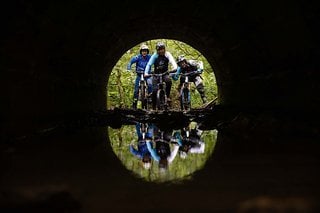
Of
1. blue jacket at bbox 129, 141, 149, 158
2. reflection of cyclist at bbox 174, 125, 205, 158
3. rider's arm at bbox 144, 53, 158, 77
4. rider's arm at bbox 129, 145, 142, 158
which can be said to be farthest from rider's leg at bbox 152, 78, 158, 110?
rider's arm at bbox 129, 145, 142, 158

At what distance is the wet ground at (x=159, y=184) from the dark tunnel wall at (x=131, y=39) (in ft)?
2.64

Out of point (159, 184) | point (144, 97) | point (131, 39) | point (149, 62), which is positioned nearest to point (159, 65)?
point (149, 62)

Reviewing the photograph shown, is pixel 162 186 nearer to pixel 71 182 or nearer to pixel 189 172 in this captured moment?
pixel 189 172

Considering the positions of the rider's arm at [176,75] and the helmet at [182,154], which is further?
the rider's arm at [176,75]

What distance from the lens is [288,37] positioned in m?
4.32

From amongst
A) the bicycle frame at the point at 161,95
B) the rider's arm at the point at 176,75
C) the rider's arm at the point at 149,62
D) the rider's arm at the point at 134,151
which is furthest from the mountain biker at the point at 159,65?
the rider's arm at the point at 134,151

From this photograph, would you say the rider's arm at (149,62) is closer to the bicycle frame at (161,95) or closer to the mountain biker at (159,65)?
the mountain biker at (159,65)

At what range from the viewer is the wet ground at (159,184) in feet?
5.40

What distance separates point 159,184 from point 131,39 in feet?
19.9

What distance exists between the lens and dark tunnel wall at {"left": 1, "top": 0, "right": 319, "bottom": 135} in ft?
12.1

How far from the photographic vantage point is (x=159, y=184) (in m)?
2.03

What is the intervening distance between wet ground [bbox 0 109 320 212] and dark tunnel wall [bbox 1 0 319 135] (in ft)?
2.64

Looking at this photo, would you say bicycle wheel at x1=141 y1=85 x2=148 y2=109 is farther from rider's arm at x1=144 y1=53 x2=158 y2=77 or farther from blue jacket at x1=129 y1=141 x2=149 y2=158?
blue jacket at x1=129 y1=141 x2=149 y2=158

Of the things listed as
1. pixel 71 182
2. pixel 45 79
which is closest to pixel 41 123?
pixel 45 79
